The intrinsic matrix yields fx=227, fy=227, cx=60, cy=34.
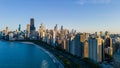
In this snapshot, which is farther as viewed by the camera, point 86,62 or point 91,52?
point 91,52

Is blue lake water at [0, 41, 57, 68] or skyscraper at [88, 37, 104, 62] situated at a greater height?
skyscraper at [88, 37, 104, 62]

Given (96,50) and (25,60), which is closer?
A: (96,50)

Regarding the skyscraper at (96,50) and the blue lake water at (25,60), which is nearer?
the blue lake water at (25,60)

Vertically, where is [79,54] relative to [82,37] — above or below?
below

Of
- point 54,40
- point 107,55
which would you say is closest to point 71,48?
point 107,55

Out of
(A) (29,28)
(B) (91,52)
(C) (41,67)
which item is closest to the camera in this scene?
(C) (41,67)

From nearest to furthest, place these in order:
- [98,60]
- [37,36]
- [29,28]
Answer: [98,60] → [37,36] → [29,28]

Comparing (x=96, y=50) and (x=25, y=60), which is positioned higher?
(x=96, y=50)

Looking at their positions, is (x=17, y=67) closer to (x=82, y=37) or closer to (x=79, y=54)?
(x=79, y=54)

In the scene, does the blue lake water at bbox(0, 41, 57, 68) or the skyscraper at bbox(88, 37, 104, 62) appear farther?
the skyscraper at bbox(88, 37, 104, 62)

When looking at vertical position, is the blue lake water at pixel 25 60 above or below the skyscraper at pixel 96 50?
below
